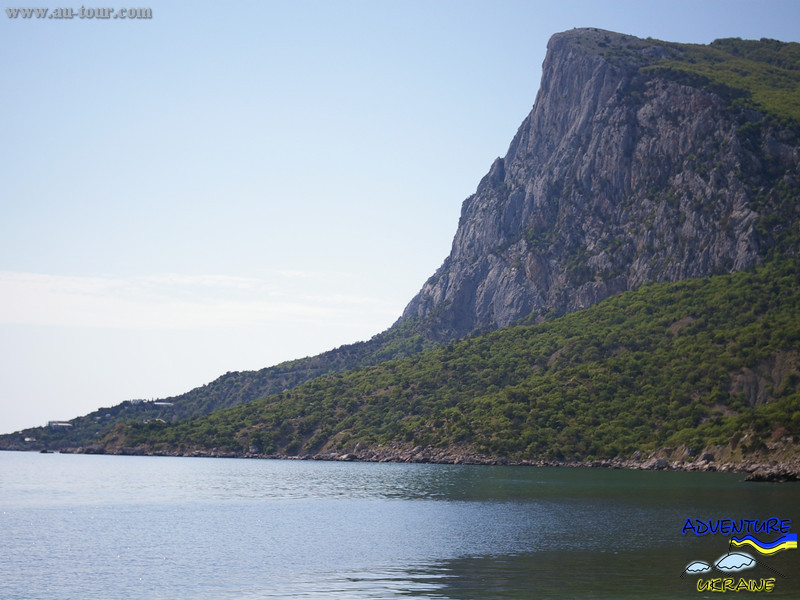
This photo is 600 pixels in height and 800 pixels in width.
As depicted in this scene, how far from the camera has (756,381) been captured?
474ft

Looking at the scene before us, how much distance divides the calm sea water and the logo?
566mm

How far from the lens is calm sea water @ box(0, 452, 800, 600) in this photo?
38938 mm

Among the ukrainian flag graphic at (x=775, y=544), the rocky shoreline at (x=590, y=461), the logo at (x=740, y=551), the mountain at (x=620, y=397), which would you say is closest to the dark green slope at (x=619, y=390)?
the mountain at (x=620, y=397)

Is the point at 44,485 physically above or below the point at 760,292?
below

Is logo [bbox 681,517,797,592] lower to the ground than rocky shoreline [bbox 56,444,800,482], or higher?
higher

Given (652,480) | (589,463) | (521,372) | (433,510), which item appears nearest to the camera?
(433,510)

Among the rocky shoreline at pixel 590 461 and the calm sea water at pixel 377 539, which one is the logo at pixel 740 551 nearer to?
the calm sea water at pixel 377 539

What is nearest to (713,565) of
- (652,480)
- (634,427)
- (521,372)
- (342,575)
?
(342,575)

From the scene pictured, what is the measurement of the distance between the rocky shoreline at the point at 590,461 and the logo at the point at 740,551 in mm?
49712

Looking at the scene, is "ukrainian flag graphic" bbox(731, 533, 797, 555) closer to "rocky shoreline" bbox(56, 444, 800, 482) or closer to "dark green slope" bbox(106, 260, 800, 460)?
"rocky shoreline" bbox(56, 444, 800, 482)

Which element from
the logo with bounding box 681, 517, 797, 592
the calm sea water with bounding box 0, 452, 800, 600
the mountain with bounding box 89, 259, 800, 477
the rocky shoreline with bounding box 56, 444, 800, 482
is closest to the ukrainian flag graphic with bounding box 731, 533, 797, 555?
the logo with bounding box 681, 517, 797, 592

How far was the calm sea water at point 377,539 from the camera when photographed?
3894 cm

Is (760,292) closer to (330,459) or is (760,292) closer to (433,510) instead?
(330,459)

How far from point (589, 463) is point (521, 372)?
4511 centimetres
